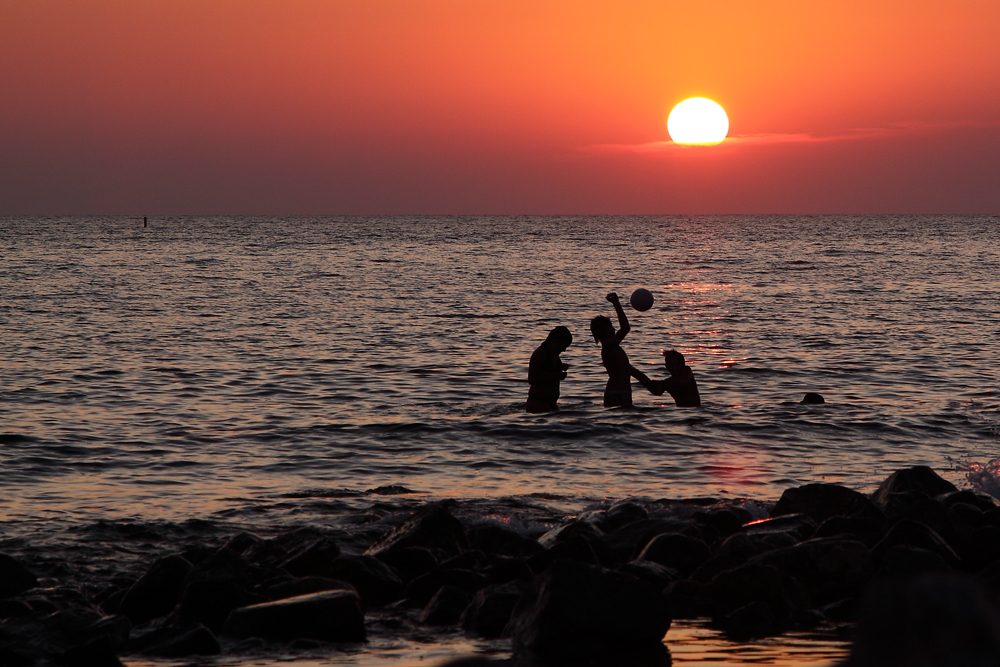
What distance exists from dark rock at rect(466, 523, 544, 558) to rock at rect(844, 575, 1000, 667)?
18.6 feet

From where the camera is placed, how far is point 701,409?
1784 centimetres

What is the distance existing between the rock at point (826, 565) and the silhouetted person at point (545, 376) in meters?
8.71

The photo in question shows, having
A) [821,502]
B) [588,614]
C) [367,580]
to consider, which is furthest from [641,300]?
[588,614]

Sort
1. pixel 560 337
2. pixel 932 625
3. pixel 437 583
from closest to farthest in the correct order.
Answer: pixel 932 625 < pixel 437 583 < pixel 560 337

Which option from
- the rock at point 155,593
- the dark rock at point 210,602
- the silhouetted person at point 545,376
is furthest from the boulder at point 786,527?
the silhouetted person at point 545,376

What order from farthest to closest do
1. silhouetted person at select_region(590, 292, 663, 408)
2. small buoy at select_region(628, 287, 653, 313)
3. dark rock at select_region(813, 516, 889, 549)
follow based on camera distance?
1. small buoy at select_region(628, 287, 653, 313)
2. silhouetted person at select_region(590, 292, 663, 408)
3. dark rock at select_region(813, 516, 889, 549)

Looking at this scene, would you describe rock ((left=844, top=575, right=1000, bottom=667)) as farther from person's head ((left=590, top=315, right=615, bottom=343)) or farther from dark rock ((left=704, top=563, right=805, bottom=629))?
person's head ((left=590, top=315, right=615, bottom=343))

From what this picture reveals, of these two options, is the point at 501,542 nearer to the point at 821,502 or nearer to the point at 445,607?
the point at 445,607

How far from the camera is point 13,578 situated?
7871 millimetres

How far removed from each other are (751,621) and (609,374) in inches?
405

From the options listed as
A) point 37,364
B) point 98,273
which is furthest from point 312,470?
point 98,273

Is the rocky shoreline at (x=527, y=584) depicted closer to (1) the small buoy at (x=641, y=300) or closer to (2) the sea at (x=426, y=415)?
(2) the sea at (x=426, y=415)

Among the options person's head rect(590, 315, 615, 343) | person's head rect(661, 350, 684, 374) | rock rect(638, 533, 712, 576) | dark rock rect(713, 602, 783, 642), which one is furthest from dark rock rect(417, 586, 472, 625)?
person's head rect(661, 350, 684, 374)

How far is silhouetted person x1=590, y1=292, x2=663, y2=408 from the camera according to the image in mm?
16328
